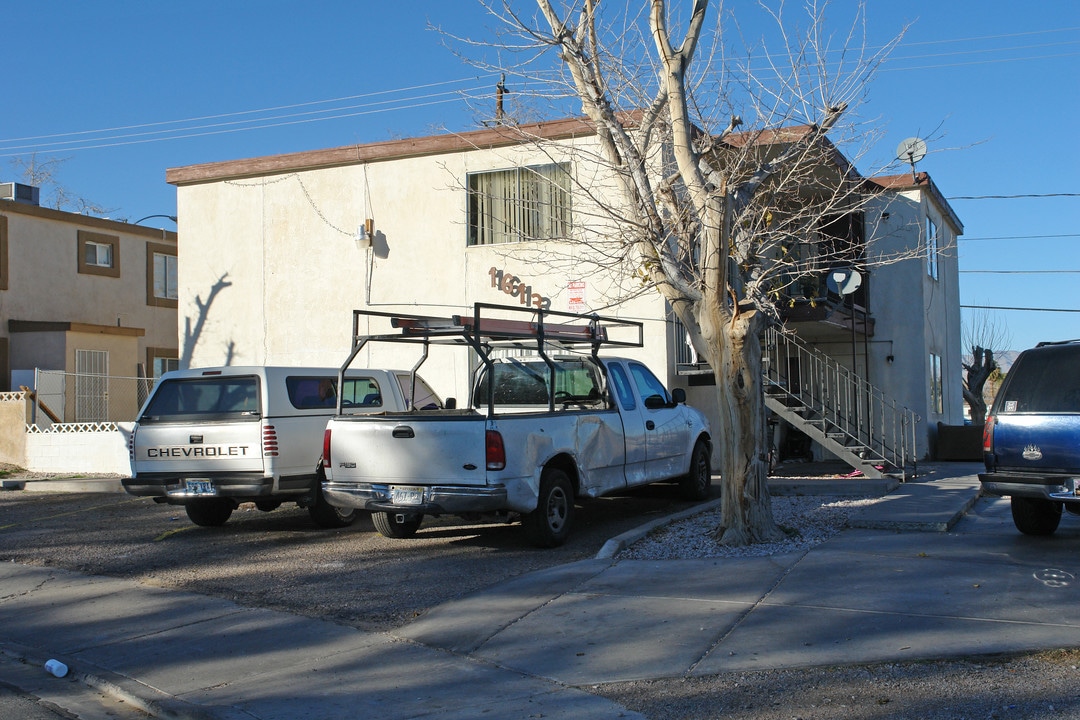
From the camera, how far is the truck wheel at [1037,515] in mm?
9648

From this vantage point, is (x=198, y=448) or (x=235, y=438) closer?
(x=235, y=438)

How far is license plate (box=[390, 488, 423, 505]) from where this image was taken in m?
9.29

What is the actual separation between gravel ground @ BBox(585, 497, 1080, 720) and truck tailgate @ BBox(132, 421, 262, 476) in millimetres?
6068

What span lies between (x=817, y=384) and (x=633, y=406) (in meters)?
9.04

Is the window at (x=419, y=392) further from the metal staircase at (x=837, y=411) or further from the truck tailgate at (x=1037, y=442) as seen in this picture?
the truck tailgate at (x=1037, y=442)

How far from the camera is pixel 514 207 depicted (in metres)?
17.1

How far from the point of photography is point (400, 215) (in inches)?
703

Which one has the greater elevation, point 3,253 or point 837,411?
point 3,253

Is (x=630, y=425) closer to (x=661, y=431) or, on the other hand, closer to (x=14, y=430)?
(x=661, y=431)

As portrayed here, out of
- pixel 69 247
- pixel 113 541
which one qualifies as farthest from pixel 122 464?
pixel 69 247

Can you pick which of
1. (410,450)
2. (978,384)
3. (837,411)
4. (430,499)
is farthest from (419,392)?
(978,384)

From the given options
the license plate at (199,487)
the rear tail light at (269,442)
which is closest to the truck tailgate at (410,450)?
the rear tail light at (269,442)

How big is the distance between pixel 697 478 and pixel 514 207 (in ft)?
20.9

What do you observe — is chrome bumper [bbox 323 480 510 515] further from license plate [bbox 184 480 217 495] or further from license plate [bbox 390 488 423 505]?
license plate [bbox 184 480 217 495]
